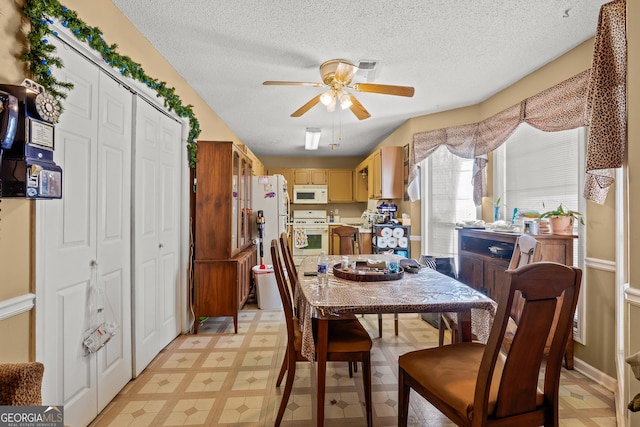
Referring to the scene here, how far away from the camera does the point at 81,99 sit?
5.04 ft

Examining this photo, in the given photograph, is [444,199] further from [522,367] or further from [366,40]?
[522,367]

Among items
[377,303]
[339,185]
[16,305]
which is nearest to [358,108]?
[377,303]

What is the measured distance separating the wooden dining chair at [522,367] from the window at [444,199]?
2655 mm

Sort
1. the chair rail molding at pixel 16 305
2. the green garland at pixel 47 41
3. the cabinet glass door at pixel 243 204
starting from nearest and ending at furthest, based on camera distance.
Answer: the chair rail molding at pixel 16 305
the green garland at pixel 47 41
the cabinet glass door at pixel 243 204

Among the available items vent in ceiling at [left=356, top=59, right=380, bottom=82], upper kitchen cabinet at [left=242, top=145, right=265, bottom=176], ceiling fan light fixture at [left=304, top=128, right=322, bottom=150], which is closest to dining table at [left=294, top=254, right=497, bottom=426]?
vent in ceiling at [left=356, top=59, right=380, bottom=82]

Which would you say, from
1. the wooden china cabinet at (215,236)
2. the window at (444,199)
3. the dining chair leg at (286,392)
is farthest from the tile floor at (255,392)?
the window at (444,199)

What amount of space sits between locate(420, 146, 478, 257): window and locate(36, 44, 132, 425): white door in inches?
133

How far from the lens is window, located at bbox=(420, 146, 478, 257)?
3.65m

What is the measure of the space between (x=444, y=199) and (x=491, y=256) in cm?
118

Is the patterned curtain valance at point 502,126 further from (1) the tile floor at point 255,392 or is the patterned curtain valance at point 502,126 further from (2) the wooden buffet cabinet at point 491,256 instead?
(1) the tile floor at point 255,392

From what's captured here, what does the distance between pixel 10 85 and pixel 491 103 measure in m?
3.83

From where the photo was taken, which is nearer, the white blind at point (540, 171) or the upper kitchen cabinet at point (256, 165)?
the white blind at point (540, 171)

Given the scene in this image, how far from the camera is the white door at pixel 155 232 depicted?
2102 mm

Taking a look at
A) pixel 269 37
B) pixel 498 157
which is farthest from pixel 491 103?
pixel 269 37
